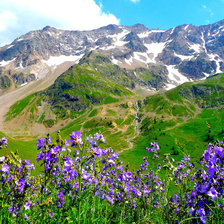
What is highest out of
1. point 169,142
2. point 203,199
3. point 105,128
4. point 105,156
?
point 105,128

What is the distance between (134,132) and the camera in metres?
177

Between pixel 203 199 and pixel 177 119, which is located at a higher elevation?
pixel 177 119

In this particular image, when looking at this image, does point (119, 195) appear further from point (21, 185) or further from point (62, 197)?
point (21, 185)

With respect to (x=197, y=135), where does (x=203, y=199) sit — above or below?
below

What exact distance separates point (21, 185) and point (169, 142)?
118 metres

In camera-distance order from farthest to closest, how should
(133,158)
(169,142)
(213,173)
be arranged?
1. (169,142)
2. (133,158)
3. (213,173)

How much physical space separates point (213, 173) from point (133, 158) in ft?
342

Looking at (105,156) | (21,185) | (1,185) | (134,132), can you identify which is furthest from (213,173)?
(134,132)

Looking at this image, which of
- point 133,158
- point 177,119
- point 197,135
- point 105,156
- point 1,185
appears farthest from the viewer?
point 177,119

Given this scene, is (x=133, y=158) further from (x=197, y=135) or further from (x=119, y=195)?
(x=119, y=195)

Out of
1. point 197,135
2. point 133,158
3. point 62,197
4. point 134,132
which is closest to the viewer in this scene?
point 62,197

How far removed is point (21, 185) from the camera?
12.6 ft

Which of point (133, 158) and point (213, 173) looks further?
point (133, 158)

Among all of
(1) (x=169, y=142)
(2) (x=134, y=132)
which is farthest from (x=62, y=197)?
(2) (x=134, y=132)
